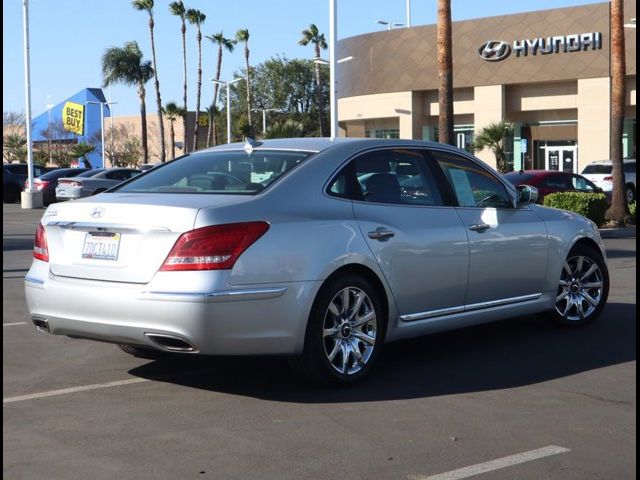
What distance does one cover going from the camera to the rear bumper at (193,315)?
230 inches

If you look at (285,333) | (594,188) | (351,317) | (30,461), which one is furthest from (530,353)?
Answer: (594,188)

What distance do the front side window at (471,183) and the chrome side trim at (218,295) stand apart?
2.17 m

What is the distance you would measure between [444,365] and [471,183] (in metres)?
1.50

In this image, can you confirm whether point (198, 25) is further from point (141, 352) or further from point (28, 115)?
point (141, 352)

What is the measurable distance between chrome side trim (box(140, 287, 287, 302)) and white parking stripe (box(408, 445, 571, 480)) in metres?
1.67

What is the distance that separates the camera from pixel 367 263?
6.60 meters

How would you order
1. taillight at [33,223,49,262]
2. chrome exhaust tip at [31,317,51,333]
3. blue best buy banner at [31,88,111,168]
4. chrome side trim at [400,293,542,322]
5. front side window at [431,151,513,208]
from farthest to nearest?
A: blue best buy banner at [31,88,111,168] < front side window at [431,151,513,208] < chrome side trim at [400,293,542,322] < taillight at [33,223,49,262] < chrome exhaust tip at [31,317,51,333]

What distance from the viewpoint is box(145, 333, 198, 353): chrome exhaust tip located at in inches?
233

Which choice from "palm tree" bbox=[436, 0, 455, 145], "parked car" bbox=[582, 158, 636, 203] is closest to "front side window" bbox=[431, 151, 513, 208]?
"palm tree" bbox=[436, 0, 455, 145]

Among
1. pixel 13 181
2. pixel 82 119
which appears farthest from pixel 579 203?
pixel 82 119

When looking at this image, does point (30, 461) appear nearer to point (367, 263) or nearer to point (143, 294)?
point (143, 294)

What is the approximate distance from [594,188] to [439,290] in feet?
70.1

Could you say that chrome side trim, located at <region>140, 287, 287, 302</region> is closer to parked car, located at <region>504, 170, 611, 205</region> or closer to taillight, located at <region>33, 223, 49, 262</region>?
taillight, located at <region>33, 223, 49, 262</region>

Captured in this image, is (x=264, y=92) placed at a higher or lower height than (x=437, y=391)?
higher
